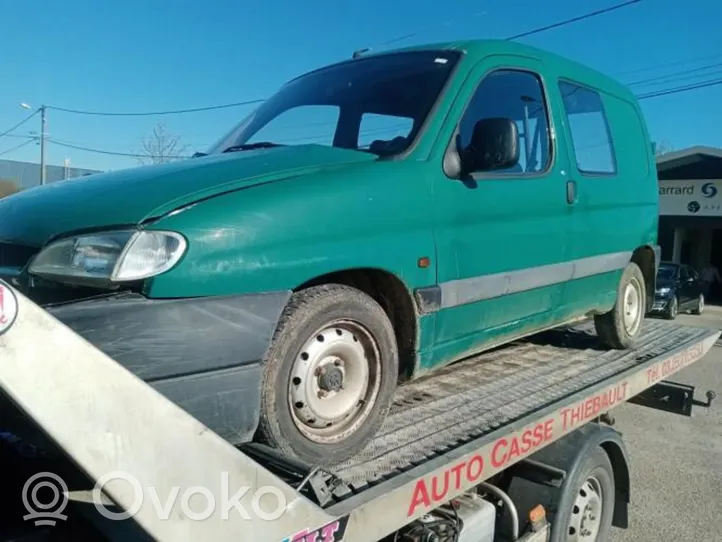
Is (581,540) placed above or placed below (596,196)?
below

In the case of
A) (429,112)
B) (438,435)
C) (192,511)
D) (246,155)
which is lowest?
(438,435)

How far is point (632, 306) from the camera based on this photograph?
5043mm

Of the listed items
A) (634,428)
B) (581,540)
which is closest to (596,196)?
(581,540)

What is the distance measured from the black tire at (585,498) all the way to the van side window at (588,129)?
1.77 m

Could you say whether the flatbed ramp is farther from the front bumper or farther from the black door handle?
the black door handle

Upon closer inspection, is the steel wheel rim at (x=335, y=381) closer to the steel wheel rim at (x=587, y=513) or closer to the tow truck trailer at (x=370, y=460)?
the tow truck trailer at (x=370, y=460)

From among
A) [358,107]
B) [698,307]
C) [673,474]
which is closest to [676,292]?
[698,307]

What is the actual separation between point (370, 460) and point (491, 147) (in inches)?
57.9

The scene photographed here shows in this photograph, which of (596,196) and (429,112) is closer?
(429,112)

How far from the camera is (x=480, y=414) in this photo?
3189 mm

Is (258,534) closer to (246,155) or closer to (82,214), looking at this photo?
(82,214)

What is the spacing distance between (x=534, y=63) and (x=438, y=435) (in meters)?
2.22

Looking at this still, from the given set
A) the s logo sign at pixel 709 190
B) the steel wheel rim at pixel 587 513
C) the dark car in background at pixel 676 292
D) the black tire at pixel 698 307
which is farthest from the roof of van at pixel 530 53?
the s logo sign at pixel 709 190

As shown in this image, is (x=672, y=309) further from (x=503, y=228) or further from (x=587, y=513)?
(x=503, y=228)
